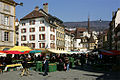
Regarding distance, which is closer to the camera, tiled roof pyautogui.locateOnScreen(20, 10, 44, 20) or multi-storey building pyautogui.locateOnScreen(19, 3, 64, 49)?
multi-storey building pyautogui.locateOnScreen(19, 3, 64, 49)

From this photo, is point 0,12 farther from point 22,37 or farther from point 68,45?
point 68,45

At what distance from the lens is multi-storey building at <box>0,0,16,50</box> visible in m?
28.2

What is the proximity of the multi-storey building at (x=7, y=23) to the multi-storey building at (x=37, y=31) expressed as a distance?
51.5ft

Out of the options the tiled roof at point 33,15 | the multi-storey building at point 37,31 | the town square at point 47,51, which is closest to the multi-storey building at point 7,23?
the town square at point 47,51

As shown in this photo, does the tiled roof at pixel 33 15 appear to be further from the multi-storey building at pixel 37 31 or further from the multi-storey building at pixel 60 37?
the multi-storey building at pixel 60 37

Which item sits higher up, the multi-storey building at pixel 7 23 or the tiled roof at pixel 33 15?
the tiled roof at pixel 33 15

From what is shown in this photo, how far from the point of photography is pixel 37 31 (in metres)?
46.8

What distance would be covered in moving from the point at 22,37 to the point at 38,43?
5.17 metres

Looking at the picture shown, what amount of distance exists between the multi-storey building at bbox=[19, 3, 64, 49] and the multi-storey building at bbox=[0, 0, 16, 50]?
51.5ft

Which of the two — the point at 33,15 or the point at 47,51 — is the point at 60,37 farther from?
the point at 47,51

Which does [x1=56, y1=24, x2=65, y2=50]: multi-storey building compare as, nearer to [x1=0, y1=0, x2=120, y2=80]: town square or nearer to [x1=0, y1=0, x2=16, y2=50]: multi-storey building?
[x1=0, y1=0, x2=120, y2=80]: town square

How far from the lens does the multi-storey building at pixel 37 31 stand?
45.8 m

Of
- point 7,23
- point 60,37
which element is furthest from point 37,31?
point 7,23

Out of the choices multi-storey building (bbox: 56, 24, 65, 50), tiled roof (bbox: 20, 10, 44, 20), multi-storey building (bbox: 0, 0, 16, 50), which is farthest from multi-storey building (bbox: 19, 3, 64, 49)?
multi-storey building (bbox: 0, 0, 16, 50)
